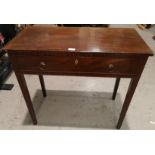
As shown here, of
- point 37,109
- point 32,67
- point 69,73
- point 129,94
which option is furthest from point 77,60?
point 37,109

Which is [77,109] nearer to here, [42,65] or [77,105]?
[77,105]

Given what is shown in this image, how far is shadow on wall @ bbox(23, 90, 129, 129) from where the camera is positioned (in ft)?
4.75

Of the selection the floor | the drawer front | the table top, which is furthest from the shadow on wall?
the table top

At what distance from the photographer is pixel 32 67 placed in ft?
3.35

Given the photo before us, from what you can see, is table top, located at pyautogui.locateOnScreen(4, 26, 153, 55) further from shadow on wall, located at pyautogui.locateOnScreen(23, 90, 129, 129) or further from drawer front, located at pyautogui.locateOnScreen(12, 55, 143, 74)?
shadow on wall, located at pyautogui.locateOnScreen(23, 90, 129, 129)

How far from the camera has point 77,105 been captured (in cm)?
163

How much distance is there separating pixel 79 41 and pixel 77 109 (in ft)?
2.62

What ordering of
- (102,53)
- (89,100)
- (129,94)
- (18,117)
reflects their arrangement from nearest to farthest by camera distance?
(102,53)
(129,94)
(18,117)
(89,100)

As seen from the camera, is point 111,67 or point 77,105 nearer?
point 111,67

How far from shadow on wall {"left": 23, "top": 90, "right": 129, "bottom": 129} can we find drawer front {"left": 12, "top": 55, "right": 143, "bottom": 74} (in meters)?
0.64

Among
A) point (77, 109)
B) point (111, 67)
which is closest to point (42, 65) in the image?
point (111, 67)

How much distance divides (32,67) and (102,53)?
48 cm

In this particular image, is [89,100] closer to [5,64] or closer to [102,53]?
[102,53]

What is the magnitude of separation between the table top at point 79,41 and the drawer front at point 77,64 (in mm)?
56
